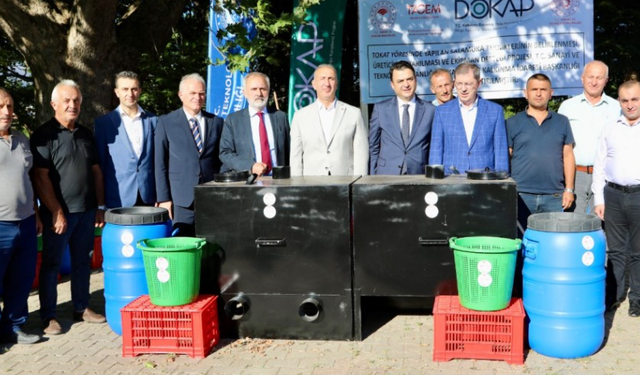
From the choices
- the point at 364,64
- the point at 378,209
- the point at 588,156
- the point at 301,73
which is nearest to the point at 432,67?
the point at 364,64

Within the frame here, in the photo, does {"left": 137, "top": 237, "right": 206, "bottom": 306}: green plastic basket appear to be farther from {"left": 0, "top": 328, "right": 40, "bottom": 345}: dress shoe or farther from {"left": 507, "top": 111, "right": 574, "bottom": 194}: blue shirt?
{"left": 507, "top": 111, "right": 574, "bottom": 194}: blue shirt

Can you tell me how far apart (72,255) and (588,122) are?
4.84 meters

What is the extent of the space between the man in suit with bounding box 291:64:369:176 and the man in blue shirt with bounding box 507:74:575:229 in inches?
54.4

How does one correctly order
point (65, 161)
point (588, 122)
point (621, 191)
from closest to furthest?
point (65, 161) → point (621, 191) → point (588, 122)

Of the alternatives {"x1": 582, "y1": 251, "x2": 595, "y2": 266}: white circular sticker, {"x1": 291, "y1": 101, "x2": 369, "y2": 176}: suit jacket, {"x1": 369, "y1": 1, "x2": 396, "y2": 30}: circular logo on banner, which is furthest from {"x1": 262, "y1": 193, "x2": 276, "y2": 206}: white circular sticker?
{"x1": 369, "y1": 1, "x2": 396, "y2": 30}: circular logo on banner

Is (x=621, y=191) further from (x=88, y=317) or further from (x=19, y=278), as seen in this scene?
(x=19, y=278)

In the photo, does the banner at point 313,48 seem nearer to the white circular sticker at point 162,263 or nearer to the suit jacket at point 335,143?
the suit jacket at point 335,143

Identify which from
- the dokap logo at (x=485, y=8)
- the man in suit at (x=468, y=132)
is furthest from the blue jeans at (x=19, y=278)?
the dokap logo at (x=485, y=8)

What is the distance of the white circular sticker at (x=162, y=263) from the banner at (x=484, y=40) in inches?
200

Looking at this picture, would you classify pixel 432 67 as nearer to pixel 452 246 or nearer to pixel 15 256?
pixel 452 246

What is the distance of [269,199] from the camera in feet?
15.9

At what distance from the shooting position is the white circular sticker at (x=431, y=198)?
15.5 feet

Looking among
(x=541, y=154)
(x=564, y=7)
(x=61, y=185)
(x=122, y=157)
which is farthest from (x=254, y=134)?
(x=564, y=7)

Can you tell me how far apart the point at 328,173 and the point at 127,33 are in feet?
13.2
